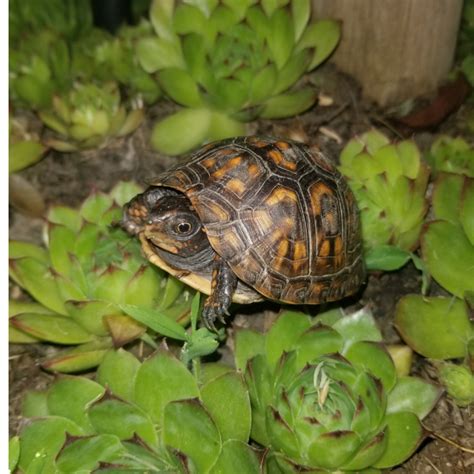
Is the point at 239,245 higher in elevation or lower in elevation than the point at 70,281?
higher

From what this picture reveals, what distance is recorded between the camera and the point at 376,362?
1271 millimetres

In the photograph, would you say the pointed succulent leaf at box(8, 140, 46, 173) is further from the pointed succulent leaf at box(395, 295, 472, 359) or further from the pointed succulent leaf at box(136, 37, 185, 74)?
the pointed succulent leaf at box(395, 295, 472, 359)

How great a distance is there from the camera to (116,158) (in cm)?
193

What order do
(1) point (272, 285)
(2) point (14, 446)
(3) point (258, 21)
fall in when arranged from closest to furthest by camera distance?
(2) point (14, 446) < (1) point (272, 285) < (3) point (258, 21)

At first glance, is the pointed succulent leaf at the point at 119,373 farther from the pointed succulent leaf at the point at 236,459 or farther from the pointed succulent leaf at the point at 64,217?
the pointed succulent leaf at the point at 64,217

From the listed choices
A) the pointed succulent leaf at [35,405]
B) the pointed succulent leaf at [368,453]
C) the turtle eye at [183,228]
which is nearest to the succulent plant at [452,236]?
the pointed succulent leaf at [368,453]

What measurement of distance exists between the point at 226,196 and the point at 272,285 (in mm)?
191

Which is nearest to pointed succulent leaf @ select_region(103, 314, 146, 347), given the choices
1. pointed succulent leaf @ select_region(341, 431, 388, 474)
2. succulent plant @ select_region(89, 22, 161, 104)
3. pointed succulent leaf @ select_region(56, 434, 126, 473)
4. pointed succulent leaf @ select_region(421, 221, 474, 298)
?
pointed succulent leaf @ select_region(56, 434, 126, 473)

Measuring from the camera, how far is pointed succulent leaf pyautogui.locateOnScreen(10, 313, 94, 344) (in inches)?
56.2

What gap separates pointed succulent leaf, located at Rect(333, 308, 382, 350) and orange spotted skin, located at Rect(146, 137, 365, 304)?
54 mm

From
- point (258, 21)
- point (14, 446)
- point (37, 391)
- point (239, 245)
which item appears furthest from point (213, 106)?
A: point (14, 446)

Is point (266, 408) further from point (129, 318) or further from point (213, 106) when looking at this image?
point (213, 106)

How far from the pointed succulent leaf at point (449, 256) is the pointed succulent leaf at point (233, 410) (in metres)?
0.51

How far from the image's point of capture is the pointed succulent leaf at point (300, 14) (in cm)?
180
